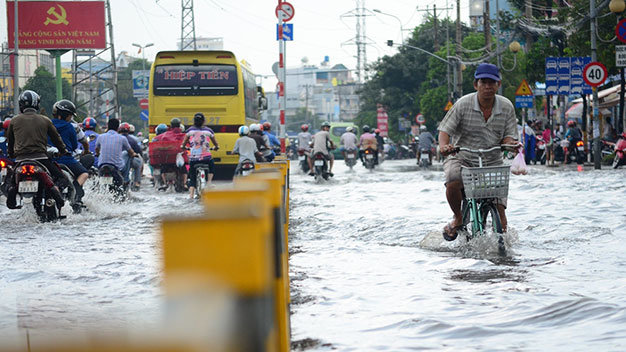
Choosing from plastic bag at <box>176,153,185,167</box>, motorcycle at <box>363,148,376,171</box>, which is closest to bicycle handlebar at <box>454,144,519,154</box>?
plastic bag at <box>176,153,185,167</box>

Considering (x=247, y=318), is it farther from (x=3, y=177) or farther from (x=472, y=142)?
(x=3, y=177)

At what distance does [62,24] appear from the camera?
54656mm

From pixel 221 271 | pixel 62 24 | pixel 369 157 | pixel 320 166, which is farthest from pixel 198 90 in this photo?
pixel 62 24

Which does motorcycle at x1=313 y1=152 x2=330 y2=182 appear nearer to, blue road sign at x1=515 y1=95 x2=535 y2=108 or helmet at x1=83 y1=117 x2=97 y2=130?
helmet at x1=83 y1=117 x2=97 y2=130

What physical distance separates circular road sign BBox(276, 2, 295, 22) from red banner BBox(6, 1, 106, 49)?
901 inches

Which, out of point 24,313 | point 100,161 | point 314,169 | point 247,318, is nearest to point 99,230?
point 100,161

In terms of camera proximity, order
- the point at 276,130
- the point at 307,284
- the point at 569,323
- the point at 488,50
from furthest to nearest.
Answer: the point at 276,130, the point at 488,50, the point at 307,284, the point at 569,323

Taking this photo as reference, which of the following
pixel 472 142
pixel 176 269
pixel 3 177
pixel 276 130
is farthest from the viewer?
pixel 276 130

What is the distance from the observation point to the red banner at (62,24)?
5416 cm

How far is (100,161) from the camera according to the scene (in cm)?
1596

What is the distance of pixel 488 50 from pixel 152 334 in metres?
46.5

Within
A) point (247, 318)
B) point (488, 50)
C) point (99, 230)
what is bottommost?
point (99, 230)

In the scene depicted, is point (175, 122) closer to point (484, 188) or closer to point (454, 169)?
point (454, 169)

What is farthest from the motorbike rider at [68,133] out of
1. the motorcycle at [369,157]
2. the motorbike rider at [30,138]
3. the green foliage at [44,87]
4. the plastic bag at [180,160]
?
the green foliage at [44,87]
